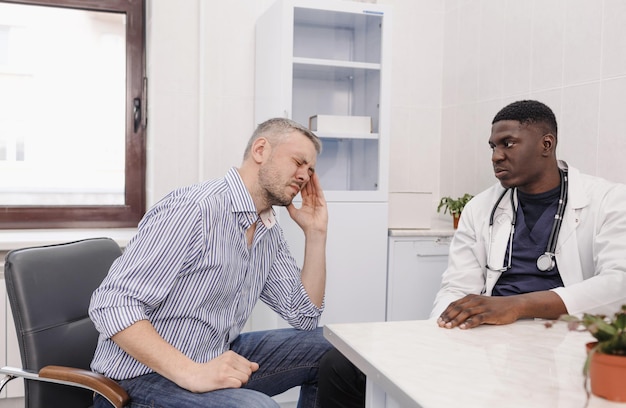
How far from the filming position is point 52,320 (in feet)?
5.47

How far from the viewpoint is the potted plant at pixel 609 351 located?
0.91 meters

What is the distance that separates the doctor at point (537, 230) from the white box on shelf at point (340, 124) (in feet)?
3.09

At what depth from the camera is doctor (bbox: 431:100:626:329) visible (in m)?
1.79

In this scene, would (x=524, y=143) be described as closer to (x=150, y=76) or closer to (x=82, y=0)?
(x=150, y=76)

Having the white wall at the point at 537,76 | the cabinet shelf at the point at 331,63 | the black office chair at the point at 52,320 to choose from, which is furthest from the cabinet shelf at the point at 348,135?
the black office chair at the point at 52,320

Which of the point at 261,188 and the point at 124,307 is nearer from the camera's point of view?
the point at 124,307

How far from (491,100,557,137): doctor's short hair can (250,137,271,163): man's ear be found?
84 centimetres

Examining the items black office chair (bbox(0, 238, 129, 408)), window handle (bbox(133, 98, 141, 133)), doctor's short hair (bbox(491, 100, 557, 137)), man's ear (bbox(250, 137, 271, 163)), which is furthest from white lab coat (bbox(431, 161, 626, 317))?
window handle (bbox(133, 98, 141, 133))

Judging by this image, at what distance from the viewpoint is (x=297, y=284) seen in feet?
6.26

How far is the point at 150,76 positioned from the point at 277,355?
188 centimetres

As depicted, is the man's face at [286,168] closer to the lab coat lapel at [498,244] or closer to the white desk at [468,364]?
the white desk at [468,364]

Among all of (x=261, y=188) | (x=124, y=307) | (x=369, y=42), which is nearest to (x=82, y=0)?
(x=369, y=42)

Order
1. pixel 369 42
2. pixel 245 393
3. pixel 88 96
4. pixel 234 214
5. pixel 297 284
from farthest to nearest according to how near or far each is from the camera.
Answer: pixel 88 96 → pixel 369 42 → pixel 297 284 → pixel 234 214 → pixel 245 393

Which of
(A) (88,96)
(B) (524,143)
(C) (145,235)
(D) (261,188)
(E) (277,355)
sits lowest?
(E) (277,355)
